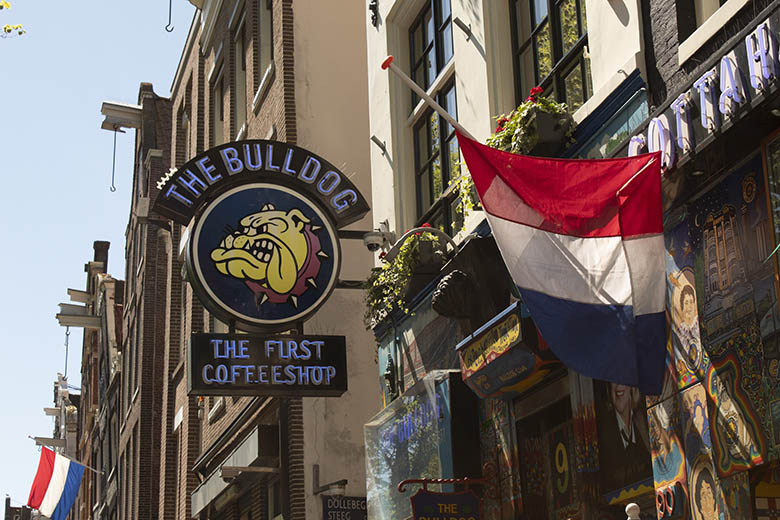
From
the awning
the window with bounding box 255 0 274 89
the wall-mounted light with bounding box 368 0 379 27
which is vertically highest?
the window with bounding box 255 0 274 89

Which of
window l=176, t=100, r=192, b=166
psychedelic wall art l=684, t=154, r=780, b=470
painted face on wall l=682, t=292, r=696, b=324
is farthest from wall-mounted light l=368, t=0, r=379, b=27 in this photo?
window l=176, t=100, r=192, b=166

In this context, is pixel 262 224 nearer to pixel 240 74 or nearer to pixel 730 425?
pixel 240 74

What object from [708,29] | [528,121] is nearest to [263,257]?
[528,121]

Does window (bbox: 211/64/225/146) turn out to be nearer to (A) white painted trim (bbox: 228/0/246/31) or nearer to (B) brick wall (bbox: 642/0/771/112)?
(A) white painted trim (bbox: 228/0/246/31)

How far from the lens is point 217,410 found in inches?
979

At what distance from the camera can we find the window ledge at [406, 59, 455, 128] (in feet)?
47.5

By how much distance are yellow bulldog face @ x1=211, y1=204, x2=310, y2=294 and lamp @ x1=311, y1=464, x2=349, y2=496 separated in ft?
11.5

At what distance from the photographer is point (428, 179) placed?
606 inches

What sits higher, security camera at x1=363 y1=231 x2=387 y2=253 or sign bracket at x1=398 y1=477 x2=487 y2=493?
security camera at x1=363 y1=231 x2=387 y2=253

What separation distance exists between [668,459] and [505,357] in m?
2.55

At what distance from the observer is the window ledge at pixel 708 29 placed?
834 centimetres

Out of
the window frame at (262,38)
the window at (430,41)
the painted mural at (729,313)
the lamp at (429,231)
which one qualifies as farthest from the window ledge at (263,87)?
the painted mural at (729,313)

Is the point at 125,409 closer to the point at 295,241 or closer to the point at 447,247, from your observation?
the point at 295,241

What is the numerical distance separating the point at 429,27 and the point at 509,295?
483cm
